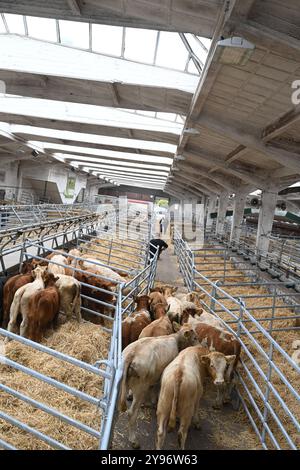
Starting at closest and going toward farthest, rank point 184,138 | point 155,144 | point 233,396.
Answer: point 233,396, point 184,138, point 155,144

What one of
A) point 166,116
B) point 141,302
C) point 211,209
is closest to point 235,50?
point 141,302

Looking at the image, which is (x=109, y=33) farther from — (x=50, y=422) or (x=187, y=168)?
(x=187, y=168)

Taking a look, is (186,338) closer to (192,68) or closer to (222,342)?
(222,342)

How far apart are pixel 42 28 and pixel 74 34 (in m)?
0.71

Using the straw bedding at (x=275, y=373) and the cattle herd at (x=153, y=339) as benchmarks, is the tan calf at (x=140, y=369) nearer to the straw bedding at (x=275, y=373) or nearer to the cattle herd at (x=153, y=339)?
the cattle herd at (x=153, y=339)

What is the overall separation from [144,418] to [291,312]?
5.20 m

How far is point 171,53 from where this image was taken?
748 centimetres

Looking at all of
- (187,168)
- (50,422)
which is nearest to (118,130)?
(187,168)

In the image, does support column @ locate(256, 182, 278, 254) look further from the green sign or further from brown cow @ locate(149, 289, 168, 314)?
the green sign

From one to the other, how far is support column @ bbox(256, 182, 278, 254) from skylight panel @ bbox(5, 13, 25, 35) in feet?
28.9

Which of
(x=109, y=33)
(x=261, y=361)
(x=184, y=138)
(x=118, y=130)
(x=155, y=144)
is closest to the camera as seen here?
(x=261, y=361)

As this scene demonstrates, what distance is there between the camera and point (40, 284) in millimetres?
5543

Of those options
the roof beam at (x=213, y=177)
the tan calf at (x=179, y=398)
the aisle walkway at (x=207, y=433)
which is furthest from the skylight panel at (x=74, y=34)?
the roof beam at (x=213, y=177)

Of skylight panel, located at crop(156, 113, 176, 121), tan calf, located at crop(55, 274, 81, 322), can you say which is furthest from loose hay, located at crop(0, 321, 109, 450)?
skylight panel, located at crop(156, 113, 176, 121)
